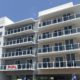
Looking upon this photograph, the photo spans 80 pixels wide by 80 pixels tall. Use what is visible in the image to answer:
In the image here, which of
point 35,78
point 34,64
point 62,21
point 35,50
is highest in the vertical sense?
point 62,21

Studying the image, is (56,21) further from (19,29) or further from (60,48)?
(19,29)

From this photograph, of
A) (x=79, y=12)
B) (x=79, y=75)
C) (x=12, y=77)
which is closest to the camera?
(x=79, y=75)

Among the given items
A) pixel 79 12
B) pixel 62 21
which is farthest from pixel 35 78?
pixel 79 12

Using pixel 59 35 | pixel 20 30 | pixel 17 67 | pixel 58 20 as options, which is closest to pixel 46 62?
pixel 59 35

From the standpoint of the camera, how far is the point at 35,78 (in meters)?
42.6

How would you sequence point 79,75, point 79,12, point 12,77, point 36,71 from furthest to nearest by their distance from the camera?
point 12,77 → point 36,71 → point 79,12 → point 79,75

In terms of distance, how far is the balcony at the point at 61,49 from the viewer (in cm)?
3658

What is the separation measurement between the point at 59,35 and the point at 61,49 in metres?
2.63

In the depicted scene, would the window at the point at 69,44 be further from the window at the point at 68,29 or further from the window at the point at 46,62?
the window at the point at 46,62

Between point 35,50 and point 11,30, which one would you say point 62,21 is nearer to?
point 35,50

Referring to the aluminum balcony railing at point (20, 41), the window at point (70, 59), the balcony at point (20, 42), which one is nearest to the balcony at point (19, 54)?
the balcony at point (20, 42)

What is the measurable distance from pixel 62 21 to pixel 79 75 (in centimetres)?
987

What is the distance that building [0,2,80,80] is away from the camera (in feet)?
124

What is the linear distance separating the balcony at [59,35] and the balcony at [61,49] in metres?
1.65
